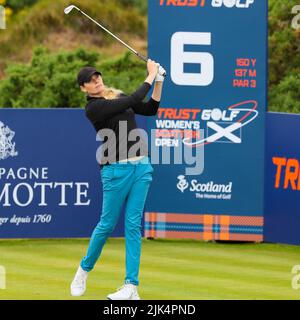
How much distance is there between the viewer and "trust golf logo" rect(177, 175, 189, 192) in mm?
13469

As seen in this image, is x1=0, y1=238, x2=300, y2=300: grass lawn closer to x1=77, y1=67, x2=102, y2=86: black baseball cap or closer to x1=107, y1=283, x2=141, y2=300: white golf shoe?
x1=107, y1=283, x2=141, y2=300: white golf shoe

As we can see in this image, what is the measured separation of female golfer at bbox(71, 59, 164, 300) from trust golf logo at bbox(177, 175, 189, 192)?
152 inches

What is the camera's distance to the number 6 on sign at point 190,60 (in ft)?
43.3

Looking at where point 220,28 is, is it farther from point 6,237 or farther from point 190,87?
point 6,237

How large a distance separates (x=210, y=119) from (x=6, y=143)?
2353mm

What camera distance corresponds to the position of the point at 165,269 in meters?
11.8

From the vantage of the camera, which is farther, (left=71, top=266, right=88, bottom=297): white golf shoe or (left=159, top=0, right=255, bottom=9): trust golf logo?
(left=159, top=0, right=255, bottom=9): trust golf logo

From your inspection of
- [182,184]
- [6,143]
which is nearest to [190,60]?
[182,184]

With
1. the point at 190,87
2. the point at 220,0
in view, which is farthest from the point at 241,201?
the point at 220,0

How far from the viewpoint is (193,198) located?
13508 millimetres

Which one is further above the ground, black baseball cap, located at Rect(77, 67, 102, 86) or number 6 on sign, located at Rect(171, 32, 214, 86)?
number 6 on sign, located at Rect(171, 32, 214, 86)

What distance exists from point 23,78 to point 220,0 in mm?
6554

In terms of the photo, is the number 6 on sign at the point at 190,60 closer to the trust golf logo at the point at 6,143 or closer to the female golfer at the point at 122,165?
the trust golf logo at the point at 6,143

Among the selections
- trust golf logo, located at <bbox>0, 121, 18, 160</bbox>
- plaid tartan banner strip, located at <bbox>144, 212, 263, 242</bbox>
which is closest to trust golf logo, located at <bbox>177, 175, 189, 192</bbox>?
plaid tartan banner strip, located at <bbox>144, 212, 263, 242</bbox>
